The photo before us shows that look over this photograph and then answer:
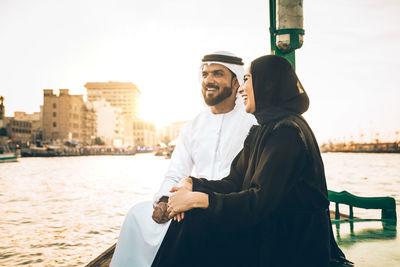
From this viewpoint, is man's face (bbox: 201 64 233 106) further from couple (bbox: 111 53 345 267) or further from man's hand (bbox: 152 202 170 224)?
man's hand (bbox: 152 202 170 224)

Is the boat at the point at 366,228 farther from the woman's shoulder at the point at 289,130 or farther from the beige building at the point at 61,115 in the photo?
the beige building at the point at 61,115

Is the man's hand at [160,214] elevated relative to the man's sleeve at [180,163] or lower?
lower

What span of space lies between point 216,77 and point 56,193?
19253 mm

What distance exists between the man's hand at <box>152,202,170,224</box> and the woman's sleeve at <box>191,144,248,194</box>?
33 centimetres

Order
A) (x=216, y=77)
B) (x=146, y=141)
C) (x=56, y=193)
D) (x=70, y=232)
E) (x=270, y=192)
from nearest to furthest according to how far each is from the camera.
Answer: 1. (x=270, y=192)
2. (x=216, y=77)
3. (x=70, y=232)
4. (x=56, y=193)
5. (x=146, y=141)

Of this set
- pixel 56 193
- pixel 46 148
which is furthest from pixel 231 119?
pixel 46 148

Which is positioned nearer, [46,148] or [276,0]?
[276,0]

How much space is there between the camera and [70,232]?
10312 millimetres

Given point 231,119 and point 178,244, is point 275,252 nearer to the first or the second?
point 178,244

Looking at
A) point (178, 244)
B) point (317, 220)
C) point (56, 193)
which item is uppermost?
point (317, 220)

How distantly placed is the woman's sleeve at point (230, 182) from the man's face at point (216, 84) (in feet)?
3.34

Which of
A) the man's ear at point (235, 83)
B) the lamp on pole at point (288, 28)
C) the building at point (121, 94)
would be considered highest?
the building at point (121, 94)

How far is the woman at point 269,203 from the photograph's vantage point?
1421 mm

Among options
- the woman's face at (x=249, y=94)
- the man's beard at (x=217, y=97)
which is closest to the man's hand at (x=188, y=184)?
the woman's face at (x=249, y=94)
